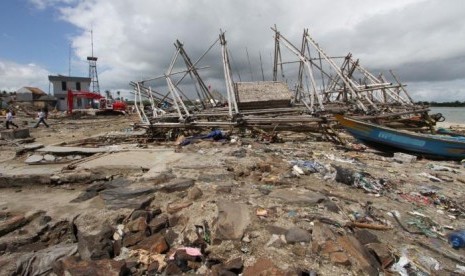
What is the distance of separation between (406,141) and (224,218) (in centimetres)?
658

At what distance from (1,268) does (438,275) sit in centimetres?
427

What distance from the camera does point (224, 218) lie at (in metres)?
3.79

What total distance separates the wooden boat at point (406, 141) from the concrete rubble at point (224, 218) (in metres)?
1.60

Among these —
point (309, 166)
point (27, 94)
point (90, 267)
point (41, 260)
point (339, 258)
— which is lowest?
point (41, 260)

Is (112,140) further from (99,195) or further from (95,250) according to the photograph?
(95,250)

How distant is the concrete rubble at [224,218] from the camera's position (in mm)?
3225

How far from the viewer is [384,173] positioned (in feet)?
21.0

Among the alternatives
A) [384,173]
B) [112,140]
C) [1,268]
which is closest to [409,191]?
[384,173]

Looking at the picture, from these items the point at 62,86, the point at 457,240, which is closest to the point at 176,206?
the point at 457,240

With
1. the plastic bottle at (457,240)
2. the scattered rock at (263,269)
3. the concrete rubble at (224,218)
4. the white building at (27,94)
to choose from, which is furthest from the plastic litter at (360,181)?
the white building at (27,94)

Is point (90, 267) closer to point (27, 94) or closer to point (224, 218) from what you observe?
point (224, 218)

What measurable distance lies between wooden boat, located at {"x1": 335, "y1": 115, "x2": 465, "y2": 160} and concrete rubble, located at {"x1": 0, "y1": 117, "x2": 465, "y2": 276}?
62.9 inches

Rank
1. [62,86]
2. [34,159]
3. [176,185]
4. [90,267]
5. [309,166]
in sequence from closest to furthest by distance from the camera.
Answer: [90,267]
[176,185]
[309,166]
[34,159]
[62,86]

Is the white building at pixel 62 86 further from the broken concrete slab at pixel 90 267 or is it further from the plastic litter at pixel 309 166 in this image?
the broken concrete slab at pixel 90 267
